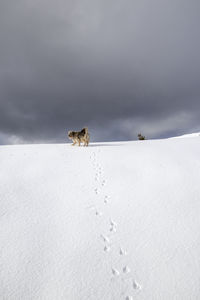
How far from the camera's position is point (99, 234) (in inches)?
109

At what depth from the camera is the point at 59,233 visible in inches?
109

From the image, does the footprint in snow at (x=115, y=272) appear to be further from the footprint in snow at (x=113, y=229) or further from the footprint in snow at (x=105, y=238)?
the footprint in snow at (x=113, y=229)

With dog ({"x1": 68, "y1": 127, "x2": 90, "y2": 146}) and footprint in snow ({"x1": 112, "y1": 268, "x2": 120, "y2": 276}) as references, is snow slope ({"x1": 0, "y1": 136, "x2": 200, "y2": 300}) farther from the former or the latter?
dog ({"x1": 68, "y1": 127, "x2": 90, "y2": 146})

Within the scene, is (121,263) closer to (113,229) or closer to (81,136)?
(113,229)

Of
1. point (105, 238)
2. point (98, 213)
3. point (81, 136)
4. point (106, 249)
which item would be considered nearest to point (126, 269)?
point (106, 249)

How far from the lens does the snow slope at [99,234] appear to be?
205 cm

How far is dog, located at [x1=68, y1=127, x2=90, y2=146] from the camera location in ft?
28.9

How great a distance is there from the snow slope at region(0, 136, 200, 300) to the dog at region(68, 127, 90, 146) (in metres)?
4.02

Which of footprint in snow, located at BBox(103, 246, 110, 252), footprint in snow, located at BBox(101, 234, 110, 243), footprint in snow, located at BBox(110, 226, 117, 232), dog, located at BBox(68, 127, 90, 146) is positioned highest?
dog, located at BBox(68, 127, 90, 146)

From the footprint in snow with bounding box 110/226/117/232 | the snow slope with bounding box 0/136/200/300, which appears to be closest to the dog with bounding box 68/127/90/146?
the snow slope with bounding box 0/136/200/300

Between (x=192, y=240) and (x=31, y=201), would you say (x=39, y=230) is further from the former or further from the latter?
(x=192, y=240)

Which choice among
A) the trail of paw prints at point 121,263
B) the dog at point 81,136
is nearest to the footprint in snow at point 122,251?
the trail of paw prints at point 121,263

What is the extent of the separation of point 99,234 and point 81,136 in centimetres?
675

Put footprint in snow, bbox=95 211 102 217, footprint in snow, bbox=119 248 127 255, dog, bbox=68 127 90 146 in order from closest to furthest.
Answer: footprint in snow, bbox=119 248 127 255 → footprint in snow, bbox=95 211 102 217 → dog, bbox=68 127 90 146
